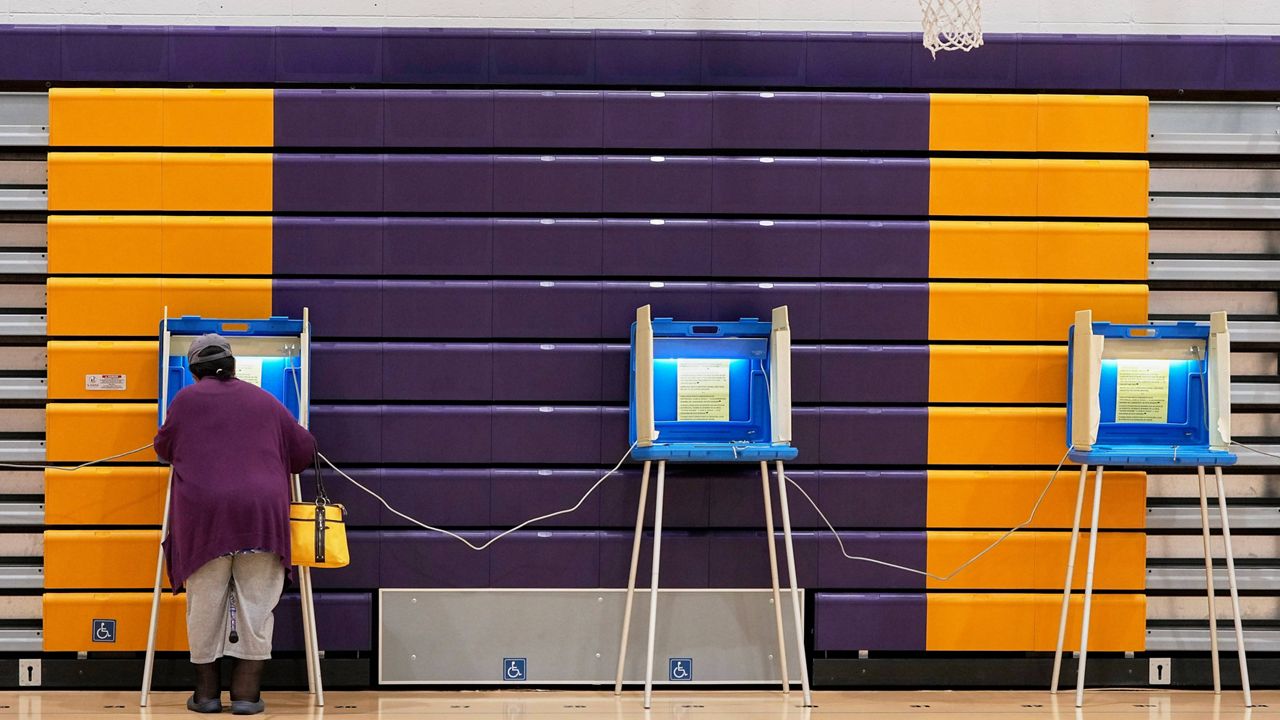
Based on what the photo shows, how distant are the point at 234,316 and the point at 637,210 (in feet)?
5.71

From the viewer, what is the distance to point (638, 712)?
4.31 meters

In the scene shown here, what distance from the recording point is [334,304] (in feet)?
15.4

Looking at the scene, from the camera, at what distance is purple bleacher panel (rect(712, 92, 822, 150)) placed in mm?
4773

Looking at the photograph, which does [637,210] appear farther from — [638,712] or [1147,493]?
[1147,493]

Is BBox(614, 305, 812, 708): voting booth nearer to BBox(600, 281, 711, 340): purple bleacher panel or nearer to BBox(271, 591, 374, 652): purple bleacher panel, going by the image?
BBox(600, 281, 711, 340): purple bleacher panel

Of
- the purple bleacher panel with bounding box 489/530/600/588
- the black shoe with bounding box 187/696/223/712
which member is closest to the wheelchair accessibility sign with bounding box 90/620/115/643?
the black shoe with bounding box 187/696/223/712

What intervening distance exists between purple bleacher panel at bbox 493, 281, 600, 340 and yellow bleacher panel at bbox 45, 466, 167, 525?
60.7 inches

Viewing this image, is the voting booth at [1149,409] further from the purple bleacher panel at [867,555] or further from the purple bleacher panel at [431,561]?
the purple bleacher panel at [431,561]

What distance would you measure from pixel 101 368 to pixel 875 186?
10.9 feet

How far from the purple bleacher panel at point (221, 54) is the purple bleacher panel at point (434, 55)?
0.50m

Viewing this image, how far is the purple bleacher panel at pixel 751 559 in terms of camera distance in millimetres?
4711

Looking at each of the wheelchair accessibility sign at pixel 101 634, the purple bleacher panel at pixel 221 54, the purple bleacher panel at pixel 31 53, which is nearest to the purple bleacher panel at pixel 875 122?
the purple bleacher panel at pixel 221 54

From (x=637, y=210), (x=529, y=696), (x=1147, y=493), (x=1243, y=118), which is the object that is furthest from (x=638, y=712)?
(x=1243, y=118)

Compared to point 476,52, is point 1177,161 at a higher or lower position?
lower
